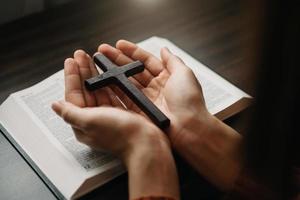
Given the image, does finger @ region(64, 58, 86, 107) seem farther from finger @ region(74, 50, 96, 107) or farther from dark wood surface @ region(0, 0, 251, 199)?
dark wood surface @ region(0, 0, 251, 199)

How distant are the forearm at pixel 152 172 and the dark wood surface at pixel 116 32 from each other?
25 cm

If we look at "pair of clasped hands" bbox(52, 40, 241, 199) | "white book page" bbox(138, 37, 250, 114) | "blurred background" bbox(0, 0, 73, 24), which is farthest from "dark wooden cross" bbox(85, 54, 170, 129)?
"blurred background" bbox(0, 0, 73, 24)

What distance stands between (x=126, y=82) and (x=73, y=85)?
8cm

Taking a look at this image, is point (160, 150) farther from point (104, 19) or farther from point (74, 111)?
point (104, 19)

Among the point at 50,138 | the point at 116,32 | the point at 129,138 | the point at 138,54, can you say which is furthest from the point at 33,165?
the point at 116,32

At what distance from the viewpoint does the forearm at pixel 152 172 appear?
64 cm

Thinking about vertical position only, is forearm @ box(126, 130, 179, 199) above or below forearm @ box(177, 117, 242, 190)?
above

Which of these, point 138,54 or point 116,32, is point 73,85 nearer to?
point 138,54

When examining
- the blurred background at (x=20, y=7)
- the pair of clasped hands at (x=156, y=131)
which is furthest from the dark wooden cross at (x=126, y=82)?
the blurred background at (x=20, y=7)

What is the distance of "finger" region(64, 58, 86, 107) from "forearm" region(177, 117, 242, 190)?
0.56ft

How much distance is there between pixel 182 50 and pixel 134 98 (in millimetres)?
262

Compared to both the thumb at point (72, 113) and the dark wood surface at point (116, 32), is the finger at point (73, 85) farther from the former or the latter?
the dark wood surface at point (116, 32)

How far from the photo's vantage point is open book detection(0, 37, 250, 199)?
0.70 meters

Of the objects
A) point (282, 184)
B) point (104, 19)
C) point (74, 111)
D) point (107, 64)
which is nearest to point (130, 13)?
point (104, 19)
